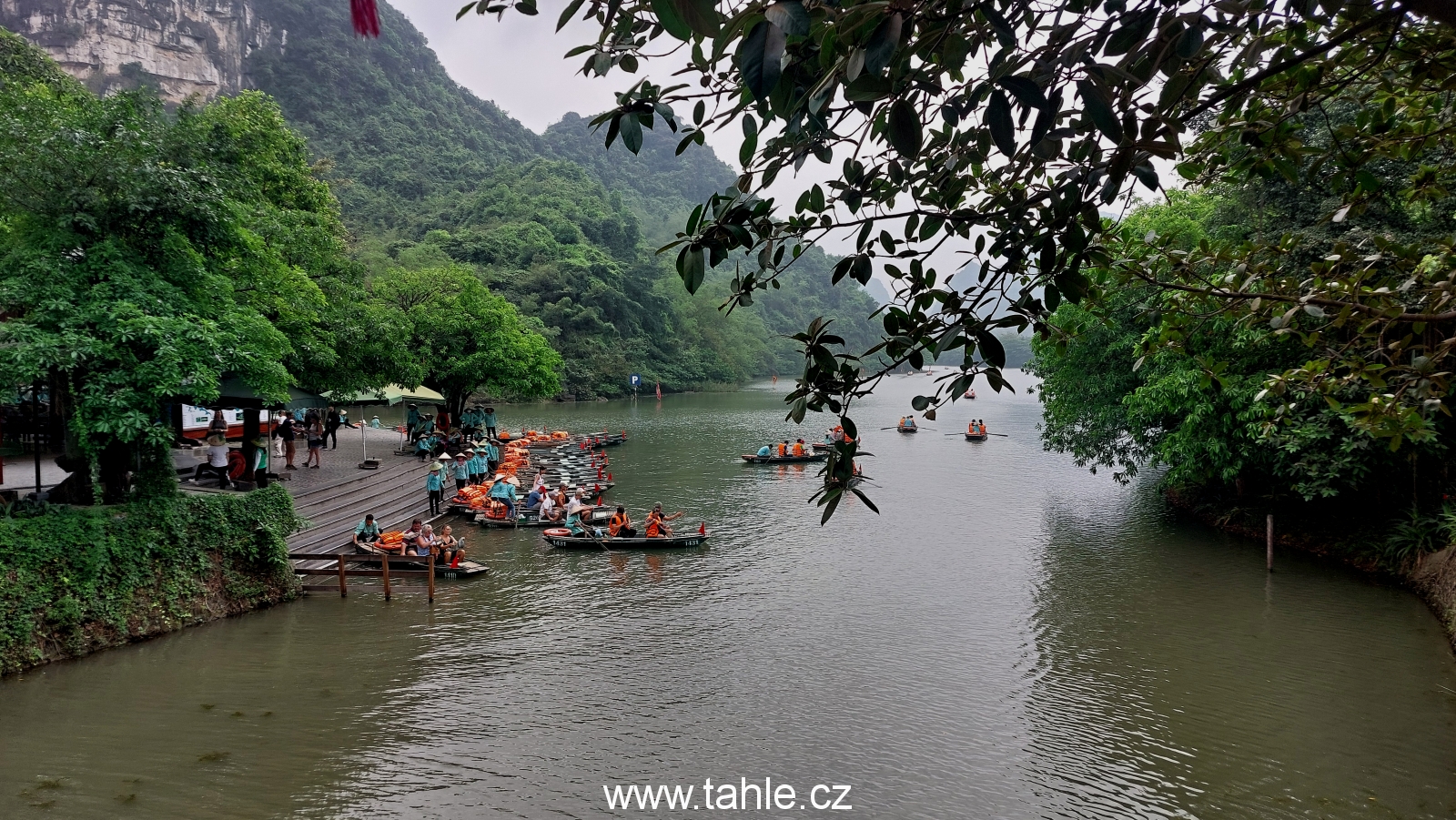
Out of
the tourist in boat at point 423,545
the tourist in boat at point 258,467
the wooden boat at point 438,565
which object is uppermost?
the tourist in boat at point 258,467

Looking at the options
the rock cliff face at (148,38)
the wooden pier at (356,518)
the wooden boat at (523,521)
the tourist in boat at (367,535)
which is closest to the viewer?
the wooden pier at (356,518)

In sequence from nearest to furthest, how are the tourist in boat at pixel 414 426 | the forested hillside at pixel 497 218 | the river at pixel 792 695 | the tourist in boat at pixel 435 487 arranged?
the river at pixel 792 695 → the tourist in boat at pixel 435 487 → the tourist in boat at pixel 414 426 → the forested hillside at pixel 497 218

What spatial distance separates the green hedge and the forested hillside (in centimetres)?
3312

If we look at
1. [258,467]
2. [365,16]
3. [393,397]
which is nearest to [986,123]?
[365,16]

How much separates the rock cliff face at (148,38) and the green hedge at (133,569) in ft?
215

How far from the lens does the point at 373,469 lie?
19.1 m

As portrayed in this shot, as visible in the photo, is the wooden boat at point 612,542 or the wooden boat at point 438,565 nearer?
the wooden boat at point 438,565

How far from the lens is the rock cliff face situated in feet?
197

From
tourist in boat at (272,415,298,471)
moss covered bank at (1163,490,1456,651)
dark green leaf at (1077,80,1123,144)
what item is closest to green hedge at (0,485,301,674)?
tourist in boat at (272,415,298,471)

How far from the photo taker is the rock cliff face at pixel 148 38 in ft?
197

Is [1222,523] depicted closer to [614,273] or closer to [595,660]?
[595,660]

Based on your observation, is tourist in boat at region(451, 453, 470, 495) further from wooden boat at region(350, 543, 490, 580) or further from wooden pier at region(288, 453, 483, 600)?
wooden boat at region(350, 543, 490, 580)

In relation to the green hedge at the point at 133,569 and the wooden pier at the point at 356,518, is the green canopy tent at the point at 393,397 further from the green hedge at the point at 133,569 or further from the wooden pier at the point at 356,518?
the green hedge at the point at 133,569

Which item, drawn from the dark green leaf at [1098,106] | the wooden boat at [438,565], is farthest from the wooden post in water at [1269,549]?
the dark green leaf at [1098,106]
